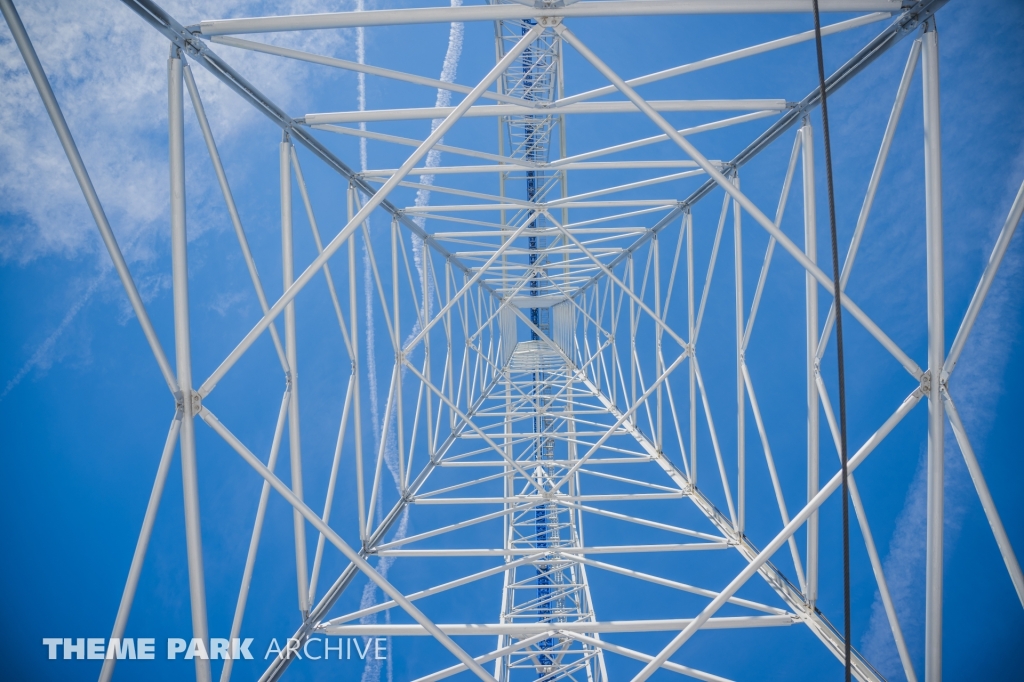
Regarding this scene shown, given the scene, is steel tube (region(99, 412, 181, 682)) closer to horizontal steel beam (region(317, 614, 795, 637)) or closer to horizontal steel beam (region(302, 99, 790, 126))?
horizontal steel beam (region(317, 614, 795, 637))

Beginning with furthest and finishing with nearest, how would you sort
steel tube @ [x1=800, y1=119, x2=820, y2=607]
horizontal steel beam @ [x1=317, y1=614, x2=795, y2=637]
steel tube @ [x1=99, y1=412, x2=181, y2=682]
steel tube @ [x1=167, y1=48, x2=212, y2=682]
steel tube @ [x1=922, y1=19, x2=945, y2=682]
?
steel tube @ [x1=800, y1=119, x2=820, y2=607] < horizontal steel beam @ [x1=317, y1=614, x2=795, y2=637] < steel tube @ [x1=922, y1=19, x2=945, y2=682] < steel tube @ [x1=167, y1=48, x2=212, y2=682] < steel tube @ [x1=99, y1=412, x2=181, y2=682]

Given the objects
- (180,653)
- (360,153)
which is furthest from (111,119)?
(180,653)

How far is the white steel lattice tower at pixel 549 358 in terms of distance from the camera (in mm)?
5359

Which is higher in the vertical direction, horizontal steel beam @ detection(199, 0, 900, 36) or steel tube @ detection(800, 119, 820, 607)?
horizontal steel beam @ detection(199, 0, 900, 36)

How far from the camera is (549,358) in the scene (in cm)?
2741

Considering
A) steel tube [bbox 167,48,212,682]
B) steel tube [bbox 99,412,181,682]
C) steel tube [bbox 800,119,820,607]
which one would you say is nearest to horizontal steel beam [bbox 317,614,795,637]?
steel tube [bbox 800,119,820,607]

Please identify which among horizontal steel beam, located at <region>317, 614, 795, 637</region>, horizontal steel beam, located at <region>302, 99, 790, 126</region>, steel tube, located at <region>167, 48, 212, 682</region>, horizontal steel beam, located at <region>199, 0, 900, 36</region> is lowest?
horizontal steel beam, located at <region>317, 614, 795, 637</region>

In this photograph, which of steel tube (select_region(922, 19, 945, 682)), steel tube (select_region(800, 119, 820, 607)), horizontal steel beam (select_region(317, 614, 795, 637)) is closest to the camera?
steel tube (select_region(922, 19, 945, 682))

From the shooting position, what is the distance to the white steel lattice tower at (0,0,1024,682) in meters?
5.36

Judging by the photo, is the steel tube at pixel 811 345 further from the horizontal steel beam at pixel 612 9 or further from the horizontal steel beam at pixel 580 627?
the horizontal steel beam at pixel 612 9

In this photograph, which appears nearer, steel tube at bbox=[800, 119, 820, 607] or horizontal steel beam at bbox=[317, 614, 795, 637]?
horizontal steel beam at bbox=[317, 614, 795, 637]

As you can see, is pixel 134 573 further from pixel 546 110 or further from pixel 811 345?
pixel 811 345

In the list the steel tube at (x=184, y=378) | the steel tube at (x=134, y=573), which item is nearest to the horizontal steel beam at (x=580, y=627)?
the steel tube at (x=184, y=378)

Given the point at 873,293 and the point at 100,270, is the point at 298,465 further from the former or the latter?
the point at 873,293
